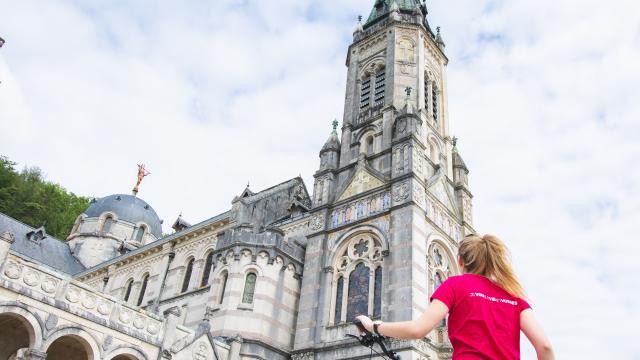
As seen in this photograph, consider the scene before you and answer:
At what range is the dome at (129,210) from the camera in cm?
5559

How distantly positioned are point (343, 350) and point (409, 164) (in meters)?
9.22

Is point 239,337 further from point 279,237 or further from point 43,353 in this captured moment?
point 43,353

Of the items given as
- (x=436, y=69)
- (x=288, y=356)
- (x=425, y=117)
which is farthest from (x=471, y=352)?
(x=436, y=69)

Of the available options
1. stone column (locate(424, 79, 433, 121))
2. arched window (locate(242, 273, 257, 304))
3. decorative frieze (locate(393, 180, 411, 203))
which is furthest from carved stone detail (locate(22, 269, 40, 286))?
stone column (locate(424, 79, 433, 121))

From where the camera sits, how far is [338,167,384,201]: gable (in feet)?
88.5

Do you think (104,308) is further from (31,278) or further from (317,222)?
(317,222)

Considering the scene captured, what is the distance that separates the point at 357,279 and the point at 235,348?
6.41 m

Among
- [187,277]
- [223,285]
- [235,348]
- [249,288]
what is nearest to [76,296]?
[235,348]

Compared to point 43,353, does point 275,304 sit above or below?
above

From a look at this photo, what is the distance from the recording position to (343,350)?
2255 centimetres

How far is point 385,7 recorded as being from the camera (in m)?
37.3

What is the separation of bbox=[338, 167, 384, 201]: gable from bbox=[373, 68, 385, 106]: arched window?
5319mm

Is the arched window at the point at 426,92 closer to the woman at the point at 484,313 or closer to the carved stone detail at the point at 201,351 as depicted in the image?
the carved stone detail at the point at 201,351

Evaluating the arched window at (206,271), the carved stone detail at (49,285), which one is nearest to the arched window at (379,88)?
the arched window at (206,271)
